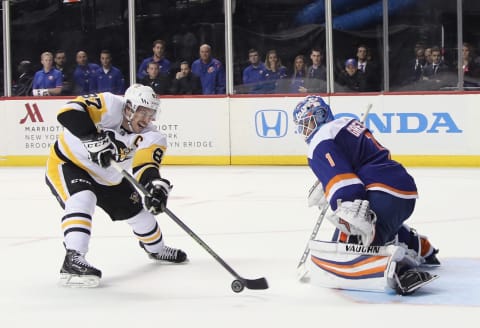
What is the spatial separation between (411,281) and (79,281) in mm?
1254

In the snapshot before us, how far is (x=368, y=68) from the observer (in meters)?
9.71

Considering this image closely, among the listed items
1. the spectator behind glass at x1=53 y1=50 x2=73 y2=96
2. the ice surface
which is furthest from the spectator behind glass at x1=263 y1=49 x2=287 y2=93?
the ice surface

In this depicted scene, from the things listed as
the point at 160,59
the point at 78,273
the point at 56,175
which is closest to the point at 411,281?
the point at 78,273

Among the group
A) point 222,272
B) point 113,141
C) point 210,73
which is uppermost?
point 210,73

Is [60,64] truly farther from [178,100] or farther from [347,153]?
[347,153]

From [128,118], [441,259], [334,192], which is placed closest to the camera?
[334,192]

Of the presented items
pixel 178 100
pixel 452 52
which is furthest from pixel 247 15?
pixel 452 52

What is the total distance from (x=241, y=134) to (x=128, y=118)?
596 centimetres

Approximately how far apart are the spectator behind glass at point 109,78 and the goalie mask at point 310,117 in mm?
6986

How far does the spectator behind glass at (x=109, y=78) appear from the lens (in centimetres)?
1058

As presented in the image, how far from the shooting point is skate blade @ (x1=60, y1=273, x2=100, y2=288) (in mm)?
3781

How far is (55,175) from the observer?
4.10 meters

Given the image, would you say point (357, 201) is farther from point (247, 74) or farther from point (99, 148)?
point (247, 74)

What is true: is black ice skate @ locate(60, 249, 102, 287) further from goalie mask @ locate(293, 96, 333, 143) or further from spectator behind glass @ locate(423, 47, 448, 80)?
spectator behind glass @ locate(423, 47, 448, 80)
